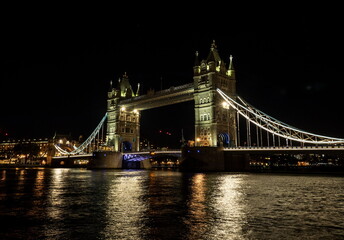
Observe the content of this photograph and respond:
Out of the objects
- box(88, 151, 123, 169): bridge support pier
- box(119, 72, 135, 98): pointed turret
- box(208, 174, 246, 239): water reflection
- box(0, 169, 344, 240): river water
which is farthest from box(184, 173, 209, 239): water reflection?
box(119, 72, 135, 98): pointed turret

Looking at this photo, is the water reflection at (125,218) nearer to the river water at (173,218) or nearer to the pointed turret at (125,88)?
the river water at (173,218)

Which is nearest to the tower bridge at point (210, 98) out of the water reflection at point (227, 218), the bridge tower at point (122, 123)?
the bridge tower at point (122, 123)

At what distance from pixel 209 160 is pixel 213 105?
11320mm

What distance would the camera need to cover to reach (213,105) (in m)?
57.3

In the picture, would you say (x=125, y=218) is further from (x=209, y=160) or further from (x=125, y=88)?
(x=125, y=88)

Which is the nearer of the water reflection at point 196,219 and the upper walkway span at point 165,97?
the water reflection at point 196,219

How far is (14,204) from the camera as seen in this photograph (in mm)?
15516

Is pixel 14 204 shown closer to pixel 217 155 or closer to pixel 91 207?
pixel 91 207

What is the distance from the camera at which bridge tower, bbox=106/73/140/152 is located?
82000mm

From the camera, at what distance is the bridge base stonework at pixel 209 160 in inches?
1999

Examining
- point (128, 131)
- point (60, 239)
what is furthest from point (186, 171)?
point (60, 239)

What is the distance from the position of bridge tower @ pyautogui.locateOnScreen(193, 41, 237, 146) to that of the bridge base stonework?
391 cm

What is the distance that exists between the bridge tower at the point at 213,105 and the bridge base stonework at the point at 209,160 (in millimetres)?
3915

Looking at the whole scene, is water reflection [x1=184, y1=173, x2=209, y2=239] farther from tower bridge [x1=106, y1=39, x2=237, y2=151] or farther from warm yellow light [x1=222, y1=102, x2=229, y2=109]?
warm yellow light [x1=222, y1=102, x2=229, y2=109]
